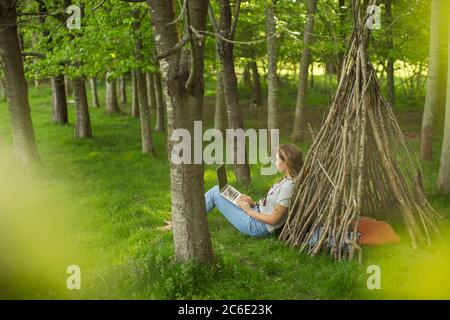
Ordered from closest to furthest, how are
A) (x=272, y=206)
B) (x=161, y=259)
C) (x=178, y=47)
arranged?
(x=178, y=47)
(x=161, y=259)
(x=272, y=206)

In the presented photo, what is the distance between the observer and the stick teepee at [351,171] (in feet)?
14.9

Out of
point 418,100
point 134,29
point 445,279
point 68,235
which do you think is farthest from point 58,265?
point 418,100

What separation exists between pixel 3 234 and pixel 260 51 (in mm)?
12010

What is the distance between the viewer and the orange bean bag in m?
4.66

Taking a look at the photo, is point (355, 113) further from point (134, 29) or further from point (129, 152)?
point (129, 152)

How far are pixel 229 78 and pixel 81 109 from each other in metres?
5.49

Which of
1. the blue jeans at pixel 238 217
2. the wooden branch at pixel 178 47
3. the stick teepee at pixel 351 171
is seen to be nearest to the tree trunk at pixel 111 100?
the blue jeans at pixel 238 217

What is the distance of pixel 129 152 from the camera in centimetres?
995

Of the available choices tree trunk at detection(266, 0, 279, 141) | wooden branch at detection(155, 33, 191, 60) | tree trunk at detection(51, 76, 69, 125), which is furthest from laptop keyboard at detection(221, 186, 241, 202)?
tree trunk at detection(51, 76, 69, 125)

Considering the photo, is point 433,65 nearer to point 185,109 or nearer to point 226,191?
point 226,191

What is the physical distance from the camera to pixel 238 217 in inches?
204

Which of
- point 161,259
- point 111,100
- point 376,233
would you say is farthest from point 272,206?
point 111,100

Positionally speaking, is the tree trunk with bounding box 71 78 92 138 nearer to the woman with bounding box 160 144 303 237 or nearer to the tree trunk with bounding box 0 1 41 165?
the tree trunk with bounding box 0 1 41 165
